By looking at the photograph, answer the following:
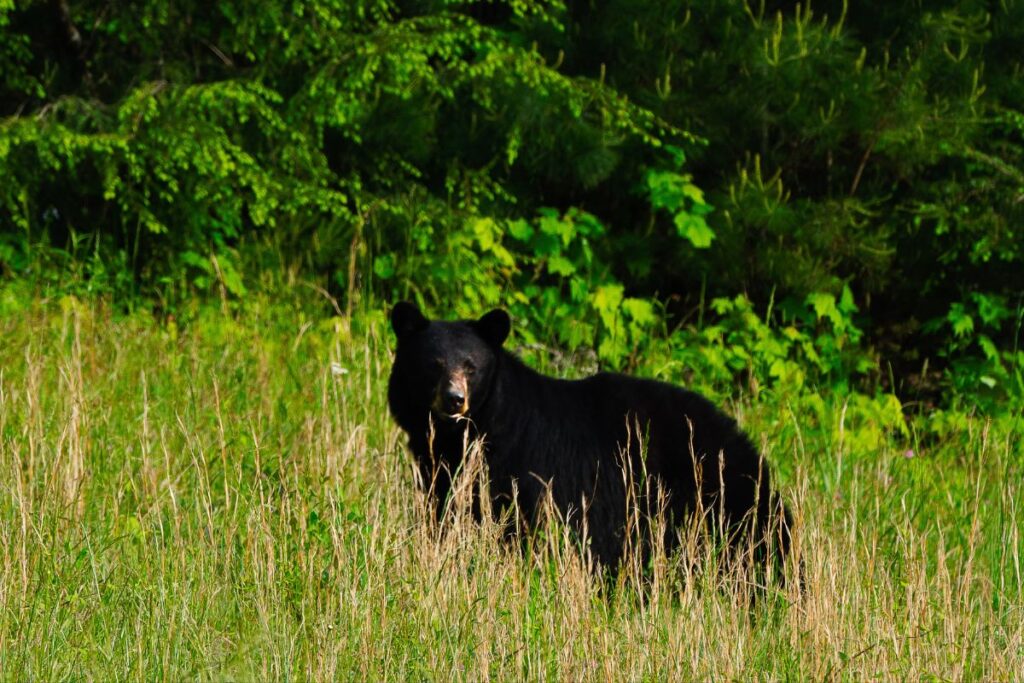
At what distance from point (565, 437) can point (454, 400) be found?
0.49m

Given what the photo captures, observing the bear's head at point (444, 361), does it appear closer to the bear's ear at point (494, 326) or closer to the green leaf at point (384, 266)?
the bear's ear at point (494, 326)

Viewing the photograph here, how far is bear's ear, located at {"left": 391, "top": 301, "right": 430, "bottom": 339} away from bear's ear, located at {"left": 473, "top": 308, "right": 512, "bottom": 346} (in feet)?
0.69

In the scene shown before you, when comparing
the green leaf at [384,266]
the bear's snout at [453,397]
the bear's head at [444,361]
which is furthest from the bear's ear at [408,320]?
the green leaf at [384,266]

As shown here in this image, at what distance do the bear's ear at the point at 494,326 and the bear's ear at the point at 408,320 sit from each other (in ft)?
0.69

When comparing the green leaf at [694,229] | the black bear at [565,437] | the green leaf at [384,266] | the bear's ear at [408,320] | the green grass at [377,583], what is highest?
the green leaf at [694,229]

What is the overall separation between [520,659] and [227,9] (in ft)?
19.2

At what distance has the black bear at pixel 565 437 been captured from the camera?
16.8 ft

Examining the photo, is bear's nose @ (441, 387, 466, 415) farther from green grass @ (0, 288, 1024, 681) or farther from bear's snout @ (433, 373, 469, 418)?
green grass @ (0, 288, 1024, 681)

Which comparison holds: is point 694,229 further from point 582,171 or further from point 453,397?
point 453,397

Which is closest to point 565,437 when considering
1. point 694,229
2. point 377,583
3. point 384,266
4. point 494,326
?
point 494,326

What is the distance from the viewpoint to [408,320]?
5348mm

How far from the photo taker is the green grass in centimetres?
374

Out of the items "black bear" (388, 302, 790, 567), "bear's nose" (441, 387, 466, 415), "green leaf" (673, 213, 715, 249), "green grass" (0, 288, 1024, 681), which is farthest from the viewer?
"green leaf" (673, 213, 715, 249)

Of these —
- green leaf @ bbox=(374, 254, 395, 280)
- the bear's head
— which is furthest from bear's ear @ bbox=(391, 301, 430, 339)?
green leaf @ bbox=(374, 254, 395, 280)
